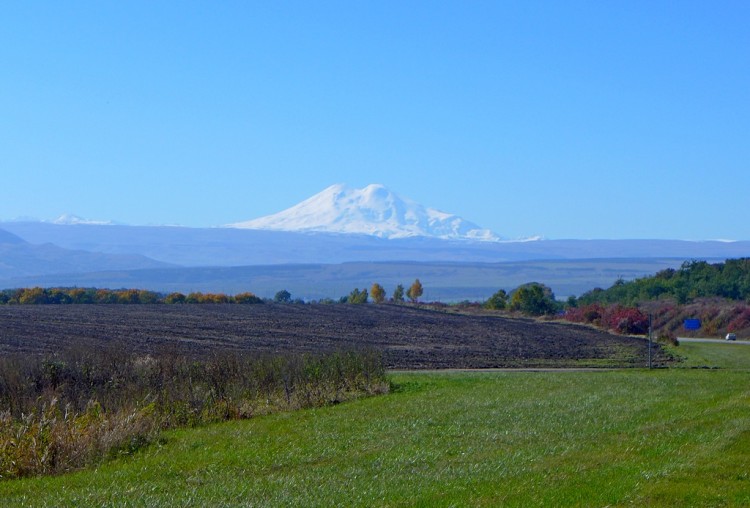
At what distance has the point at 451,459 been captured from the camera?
1274cm

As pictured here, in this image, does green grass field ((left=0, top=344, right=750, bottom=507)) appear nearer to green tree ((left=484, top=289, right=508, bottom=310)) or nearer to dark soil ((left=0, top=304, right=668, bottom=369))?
dark soil ((left=0, top=304, right=668, bottom=369))

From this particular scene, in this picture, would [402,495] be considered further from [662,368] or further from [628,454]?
[662,368]

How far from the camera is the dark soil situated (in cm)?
3675

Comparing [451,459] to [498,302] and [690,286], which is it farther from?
[690,286]

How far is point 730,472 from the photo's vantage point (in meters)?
11.0

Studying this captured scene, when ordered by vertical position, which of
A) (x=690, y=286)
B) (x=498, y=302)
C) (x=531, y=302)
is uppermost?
(x=690, y=286)

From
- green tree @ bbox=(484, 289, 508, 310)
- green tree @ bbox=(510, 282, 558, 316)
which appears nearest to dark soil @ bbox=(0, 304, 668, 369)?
green tree @ bbox=(510, 282, 558, 316)

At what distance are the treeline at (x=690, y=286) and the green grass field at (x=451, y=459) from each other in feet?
183

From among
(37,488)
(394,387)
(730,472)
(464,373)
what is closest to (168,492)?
(37,488)

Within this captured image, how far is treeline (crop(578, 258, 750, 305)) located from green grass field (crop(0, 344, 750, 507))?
2194 inches

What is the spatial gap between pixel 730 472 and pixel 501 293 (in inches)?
2715

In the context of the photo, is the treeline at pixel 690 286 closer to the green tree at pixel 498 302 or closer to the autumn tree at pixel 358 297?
the green tree at pixel 498 302

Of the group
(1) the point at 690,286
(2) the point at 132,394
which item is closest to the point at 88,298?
(1) the point at 690,286

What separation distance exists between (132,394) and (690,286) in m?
65.1
